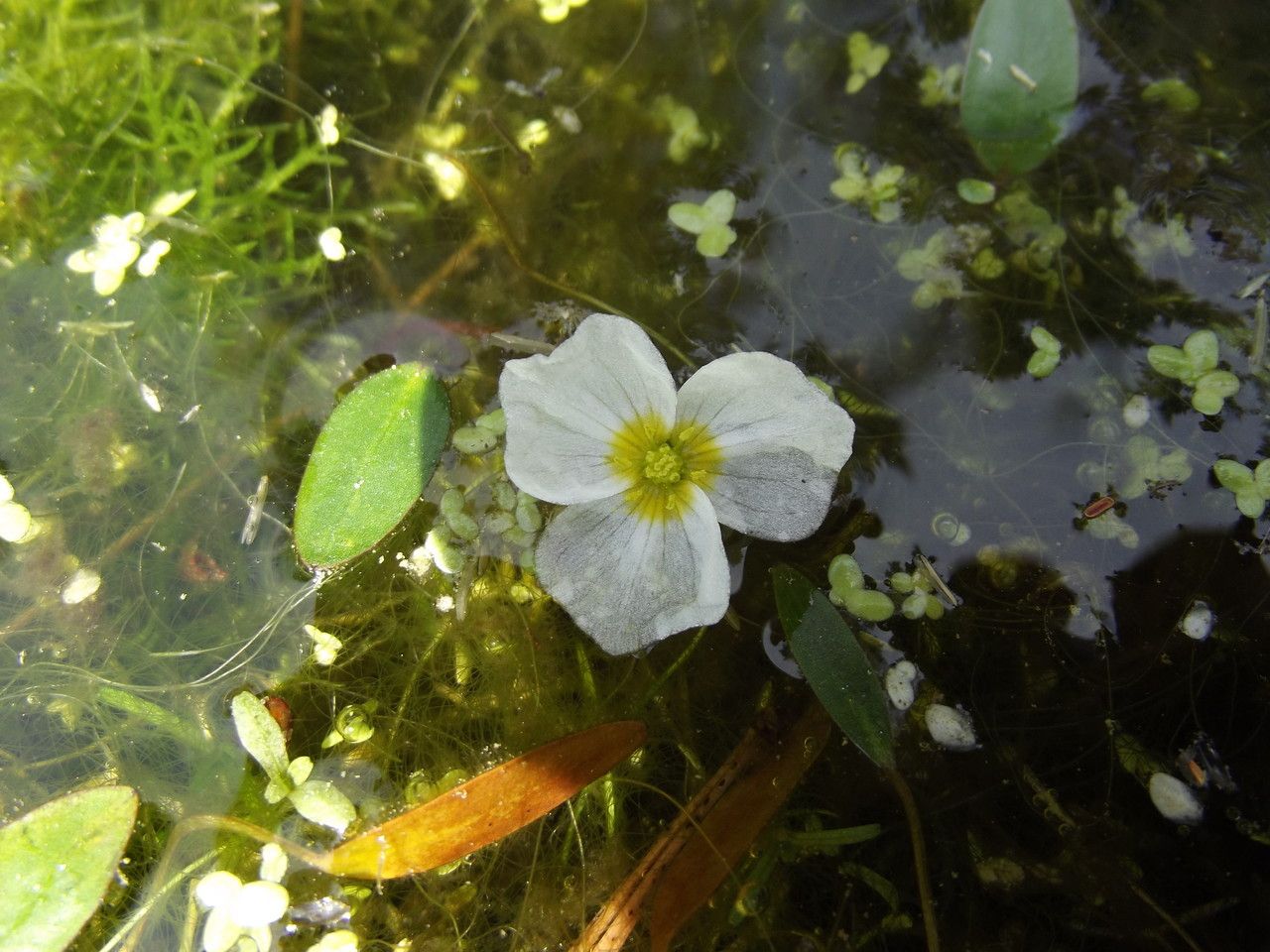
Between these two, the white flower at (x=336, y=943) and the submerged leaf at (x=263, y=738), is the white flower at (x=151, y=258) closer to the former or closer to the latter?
the submerged leaf at (x=263, y=738)

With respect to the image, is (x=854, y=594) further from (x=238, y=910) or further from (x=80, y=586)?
(x=80, y=586)

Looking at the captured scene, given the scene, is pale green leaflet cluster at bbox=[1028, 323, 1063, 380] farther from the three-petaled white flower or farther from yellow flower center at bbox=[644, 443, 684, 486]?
yellow flower center at bbox=[644, 443, 684, 486]

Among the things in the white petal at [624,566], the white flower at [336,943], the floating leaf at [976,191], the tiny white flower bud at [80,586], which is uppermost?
the floating leaf at [976,191]

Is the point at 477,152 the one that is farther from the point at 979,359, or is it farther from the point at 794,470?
the point at 979,359

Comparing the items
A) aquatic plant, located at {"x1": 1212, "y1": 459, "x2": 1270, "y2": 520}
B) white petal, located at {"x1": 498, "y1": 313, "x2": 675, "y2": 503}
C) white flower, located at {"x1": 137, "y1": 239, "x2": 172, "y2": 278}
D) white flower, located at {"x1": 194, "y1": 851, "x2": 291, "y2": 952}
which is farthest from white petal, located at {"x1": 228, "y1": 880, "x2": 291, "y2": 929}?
aquatic plant, located at {"x1": 1212, "y1": 459, "x2": 1270, "y2": 520}

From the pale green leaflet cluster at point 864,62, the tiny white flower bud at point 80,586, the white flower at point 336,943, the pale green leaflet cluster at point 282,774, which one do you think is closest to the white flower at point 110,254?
the tiny white flower bud at point 80,586

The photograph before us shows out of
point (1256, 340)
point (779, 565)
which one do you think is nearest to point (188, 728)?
point (779, 565)
